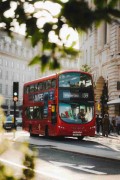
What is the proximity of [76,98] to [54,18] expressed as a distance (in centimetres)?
2312

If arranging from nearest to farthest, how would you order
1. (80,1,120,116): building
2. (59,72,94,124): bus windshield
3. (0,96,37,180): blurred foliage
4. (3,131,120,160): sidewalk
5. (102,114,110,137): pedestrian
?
(0,96,37,180): blurred foliage
(3,131,120,160): sidewalk
(59,72,94,124): bus windshield
(102,114,110,137): pedestrian
(80,1,120,116): building

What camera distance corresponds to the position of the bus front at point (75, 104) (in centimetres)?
2583

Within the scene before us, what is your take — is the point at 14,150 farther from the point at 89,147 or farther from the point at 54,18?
the point at 89,147

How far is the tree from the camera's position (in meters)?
2.55

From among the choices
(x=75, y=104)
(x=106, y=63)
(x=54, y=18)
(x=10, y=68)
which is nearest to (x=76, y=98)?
(x=75, y=104)

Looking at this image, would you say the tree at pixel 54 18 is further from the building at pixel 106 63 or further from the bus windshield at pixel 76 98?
the building at pixel 106 63

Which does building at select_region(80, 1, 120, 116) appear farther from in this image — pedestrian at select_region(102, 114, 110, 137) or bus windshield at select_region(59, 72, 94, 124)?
bus windshield at select_region(59, 72, 94, 124)

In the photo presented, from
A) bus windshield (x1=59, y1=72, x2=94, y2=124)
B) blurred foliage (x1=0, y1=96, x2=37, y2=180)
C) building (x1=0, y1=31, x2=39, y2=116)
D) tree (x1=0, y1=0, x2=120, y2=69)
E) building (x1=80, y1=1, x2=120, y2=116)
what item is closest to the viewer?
tree (x1=0, y1=0, x2=120, y2=69)

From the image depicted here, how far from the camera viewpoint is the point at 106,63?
→ 46594 millimetres

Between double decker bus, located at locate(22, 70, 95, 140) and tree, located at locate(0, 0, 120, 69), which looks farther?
double decker bus, located at locate(22, 70, 95, 140)

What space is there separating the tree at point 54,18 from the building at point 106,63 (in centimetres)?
3497

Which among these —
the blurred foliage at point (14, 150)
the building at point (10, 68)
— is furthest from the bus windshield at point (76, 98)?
the building at point (10, 68)

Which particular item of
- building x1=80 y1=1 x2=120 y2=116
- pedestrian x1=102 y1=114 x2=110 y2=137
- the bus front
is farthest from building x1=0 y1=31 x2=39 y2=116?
the bus front

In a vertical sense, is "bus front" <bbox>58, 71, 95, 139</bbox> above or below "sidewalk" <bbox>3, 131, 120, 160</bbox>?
above
